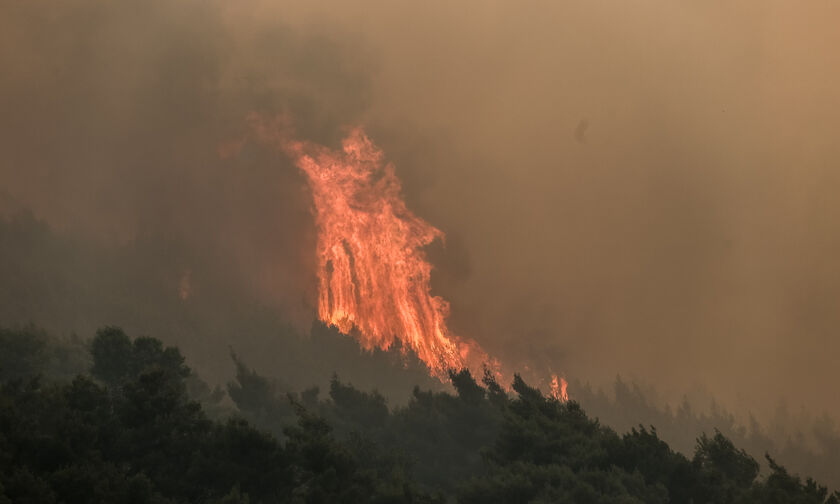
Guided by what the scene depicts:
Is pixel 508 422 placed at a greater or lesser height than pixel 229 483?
greater

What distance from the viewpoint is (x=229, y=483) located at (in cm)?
3562

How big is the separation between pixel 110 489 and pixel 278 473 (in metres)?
8.65

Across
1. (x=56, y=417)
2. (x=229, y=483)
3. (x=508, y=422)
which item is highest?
(x=508, y=422)

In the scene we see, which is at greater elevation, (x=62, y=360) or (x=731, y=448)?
(x=62, y=360)

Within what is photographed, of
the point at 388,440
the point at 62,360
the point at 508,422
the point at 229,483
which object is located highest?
the point at 62,360

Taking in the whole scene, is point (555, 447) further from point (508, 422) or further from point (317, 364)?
point (317, 364)

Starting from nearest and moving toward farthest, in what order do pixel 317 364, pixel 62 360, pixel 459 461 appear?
pixel 459 461, pixel 62 360, pixel 317 364

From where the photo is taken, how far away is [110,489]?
96.8 feet

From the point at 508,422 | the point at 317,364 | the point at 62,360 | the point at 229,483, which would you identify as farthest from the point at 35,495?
the point at 317,364

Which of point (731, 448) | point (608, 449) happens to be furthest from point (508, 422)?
point (731, 448)

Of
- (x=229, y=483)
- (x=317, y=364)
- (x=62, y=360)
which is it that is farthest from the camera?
(x=317, y=364)

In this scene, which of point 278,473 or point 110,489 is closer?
point 110,489

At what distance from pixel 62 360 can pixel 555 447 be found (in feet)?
170

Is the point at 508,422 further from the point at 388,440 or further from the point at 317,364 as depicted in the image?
the point at 317,364
